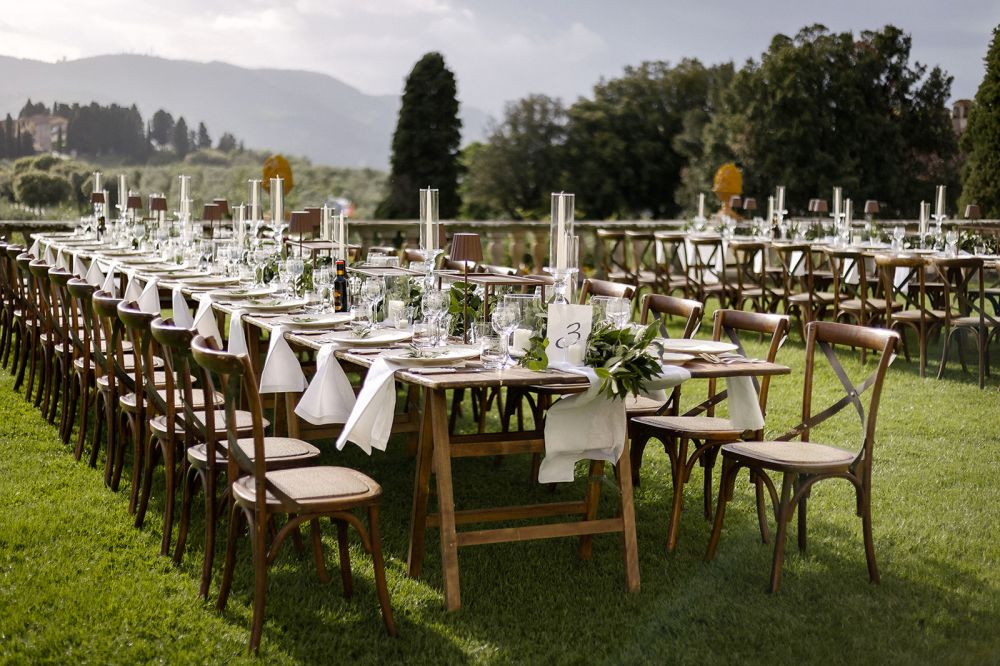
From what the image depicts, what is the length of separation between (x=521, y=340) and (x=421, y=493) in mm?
645

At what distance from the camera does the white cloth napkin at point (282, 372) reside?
13.9 ft

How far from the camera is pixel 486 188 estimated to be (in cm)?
4322

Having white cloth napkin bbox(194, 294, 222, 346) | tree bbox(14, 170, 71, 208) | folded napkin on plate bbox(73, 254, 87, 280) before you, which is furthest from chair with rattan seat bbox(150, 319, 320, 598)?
tree bbox(14, 170, 71, 208)

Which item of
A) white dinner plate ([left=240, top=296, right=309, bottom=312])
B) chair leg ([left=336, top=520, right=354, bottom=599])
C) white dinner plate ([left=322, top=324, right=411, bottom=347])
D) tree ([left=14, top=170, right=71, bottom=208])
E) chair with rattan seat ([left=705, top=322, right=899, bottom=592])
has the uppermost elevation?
tree ([left=14, top=170, right=71, bottom=208])

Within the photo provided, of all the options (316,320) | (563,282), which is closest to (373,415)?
(563,282)

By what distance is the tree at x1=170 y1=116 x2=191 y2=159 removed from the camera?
32719mm

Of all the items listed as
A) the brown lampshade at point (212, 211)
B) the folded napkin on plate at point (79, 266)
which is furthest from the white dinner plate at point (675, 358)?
the brown lampshade at point (212, 211)

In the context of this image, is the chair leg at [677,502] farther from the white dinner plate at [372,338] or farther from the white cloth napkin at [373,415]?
the white cloth napkin at [373,415]

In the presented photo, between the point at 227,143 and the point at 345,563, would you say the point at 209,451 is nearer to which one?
the point at 345,563

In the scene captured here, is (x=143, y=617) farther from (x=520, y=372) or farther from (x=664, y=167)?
(x=664, y=167)

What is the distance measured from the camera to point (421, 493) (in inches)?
153

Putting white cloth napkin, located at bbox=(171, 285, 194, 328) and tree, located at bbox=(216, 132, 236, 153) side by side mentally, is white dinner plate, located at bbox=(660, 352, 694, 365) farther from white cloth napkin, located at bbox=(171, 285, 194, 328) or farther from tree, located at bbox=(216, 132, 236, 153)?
tree, located at bbox=(216, 132, 236, 153)

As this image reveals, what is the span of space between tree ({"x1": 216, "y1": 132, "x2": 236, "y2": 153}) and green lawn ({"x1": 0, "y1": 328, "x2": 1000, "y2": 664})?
1261 inches

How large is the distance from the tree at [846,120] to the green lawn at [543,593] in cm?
2886
